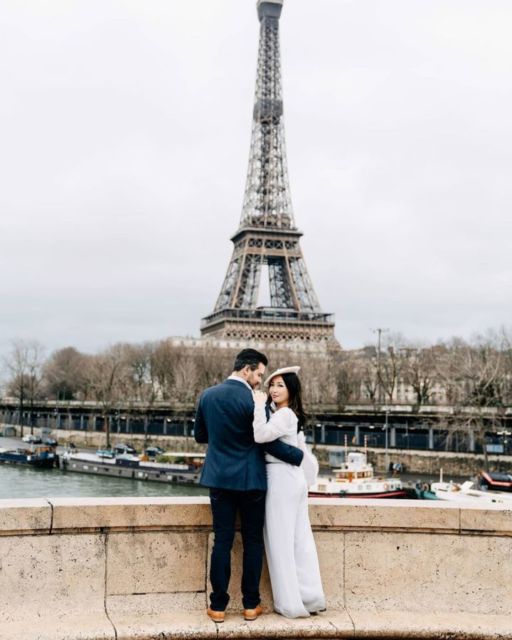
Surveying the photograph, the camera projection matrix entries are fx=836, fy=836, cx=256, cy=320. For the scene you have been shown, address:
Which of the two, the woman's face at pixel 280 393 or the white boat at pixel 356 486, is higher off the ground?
the woman's face at pixel 280 393

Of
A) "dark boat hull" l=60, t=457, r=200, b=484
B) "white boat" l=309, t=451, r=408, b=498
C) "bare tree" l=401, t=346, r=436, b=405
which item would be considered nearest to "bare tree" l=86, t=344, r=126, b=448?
"dark boat hull" l=60, t=457, r=200, b=484

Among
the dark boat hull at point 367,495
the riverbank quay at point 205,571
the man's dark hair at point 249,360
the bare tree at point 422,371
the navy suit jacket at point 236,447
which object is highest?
the bare tree at point 422,371

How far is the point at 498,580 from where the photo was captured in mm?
5832

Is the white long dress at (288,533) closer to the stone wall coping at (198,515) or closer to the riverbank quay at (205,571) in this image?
the riverbank quay at (205,571)

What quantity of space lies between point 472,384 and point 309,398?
569 inches

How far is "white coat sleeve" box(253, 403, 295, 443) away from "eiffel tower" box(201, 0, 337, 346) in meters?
88.5

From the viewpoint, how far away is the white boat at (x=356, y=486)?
37.2 meters

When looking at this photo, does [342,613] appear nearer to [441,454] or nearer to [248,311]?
[441,454]

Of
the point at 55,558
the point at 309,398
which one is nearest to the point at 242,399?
the point at 55,558

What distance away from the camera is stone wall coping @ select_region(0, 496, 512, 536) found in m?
5.45

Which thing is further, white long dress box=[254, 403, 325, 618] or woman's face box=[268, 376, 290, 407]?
woman's face box=[268, 376, 290, 407]

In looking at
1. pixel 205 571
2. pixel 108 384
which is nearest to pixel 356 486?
pixel 205 571

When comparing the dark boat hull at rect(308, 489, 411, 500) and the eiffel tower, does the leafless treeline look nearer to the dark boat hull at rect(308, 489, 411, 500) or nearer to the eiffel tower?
the eiffel tower

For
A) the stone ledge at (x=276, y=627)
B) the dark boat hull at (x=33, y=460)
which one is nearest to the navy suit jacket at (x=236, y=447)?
the stone ledge at (x=276, y=627)
